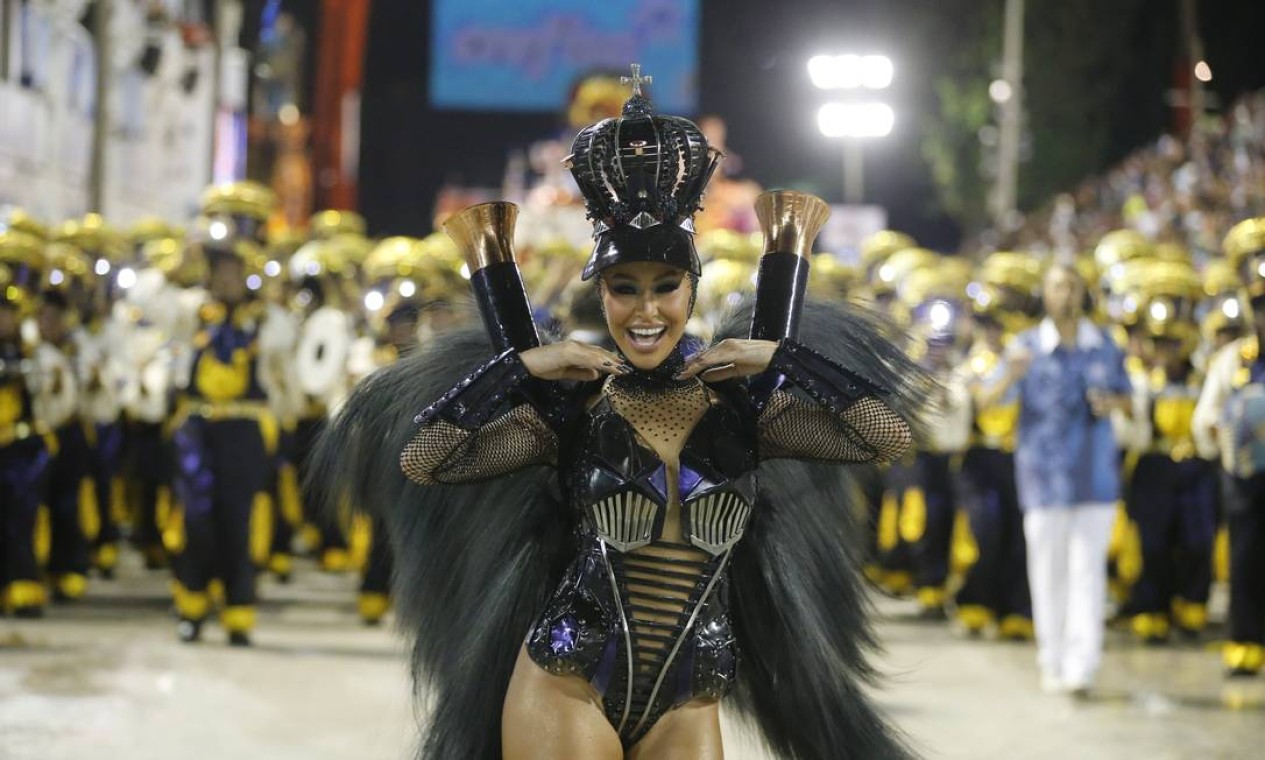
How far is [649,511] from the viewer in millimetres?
4125

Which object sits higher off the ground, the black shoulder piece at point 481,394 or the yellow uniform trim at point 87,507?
the black shoulder piece at point 481,394

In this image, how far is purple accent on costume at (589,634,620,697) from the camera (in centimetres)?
408

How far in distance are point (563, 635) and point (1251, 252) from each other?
744cm

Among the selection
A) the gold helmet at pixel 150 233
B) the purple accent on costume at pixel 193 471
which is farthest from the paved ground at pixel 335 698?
the gold helmet at pixel 150 233

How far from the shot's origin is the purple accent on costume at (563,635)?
4.07 metres

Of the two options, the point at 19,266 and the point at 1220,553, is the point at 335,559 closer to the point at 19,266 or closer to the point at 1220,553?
the point at 19,266

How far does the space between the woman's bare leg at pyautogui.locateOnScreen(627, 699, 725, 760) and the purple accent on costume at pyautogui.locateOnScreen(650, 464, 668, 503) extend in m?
0.45

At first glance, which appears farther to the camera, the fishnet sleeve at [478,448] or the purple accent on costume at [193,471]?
the purple accent on costume at [193,471]

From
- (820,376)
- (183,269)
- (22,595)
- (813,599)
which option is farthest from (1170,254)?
(820,376)

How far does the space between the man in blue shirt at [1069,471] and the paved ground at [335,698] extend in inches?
12.8

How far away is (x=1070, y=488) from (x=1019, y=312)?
11.0 ft

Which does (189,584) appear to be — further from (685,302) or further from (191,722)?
(685,302)

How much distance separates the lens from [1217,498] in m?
13.3

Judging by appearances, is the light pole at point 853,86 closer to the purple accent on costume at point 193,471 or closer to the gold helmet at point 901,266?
the gold helmet at point 901,266
